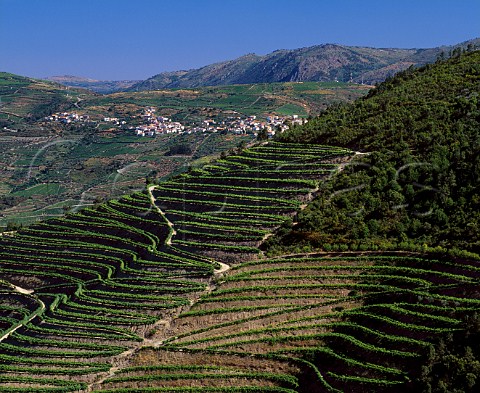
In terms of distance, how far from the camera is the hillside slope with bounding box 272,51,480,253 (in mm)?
34406

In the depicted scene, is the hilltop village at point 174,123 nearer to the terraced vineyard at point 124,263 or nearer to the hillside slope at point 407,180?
the hillside slope at point 407,180

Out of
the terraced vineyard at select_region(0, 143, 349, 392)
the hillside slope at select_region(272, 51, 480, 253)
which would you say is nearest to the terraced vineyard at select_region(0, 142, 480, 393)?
the terraced vineyard at select_region(0, 143, 349, 392)

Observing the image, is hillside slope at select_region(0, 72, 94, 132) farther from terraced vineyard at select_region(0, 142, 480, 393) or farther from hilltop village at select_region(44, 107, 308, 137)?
terraced vineyard at select_region(0, 142, 480, 393)

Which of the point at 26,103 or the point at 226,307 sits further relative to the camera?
the point at 26,103

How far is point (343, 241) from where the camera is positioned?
115ft

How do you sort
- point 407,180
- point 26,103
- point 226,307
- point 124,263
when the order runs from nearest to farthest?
point 226,307 → point 407,180 → point 124,263 → point 26,103

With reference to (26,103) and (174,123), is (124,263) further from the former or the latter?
(26,103)

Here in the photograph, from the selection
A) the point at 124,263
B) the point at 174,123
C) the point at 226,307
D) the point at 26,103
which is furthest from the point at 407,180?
the point at 26,103

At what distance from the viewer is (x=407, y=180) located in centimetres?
3912

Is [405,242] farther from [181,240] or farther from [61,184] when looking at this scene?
[61,184]

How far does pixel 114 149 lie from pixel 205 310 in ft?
341

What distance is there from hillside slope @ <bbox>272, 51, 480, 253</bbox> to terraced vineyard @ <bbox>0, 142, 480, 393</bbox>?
2.33m

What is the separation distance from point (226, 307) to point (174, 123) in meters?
127

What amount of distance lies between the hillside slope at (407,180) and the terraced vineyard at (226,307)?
91.6 inches
